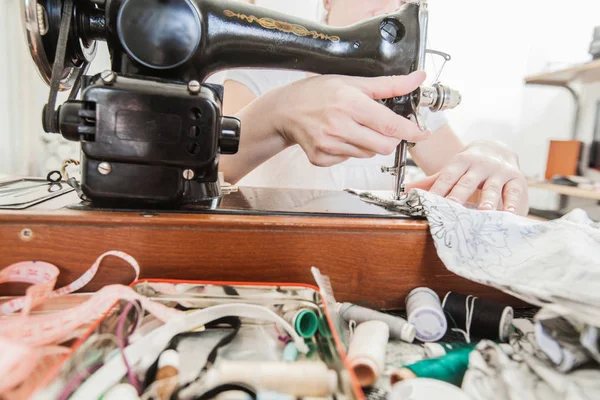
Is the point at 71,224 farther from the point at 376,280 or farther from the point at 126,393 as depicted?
the point at 376,280

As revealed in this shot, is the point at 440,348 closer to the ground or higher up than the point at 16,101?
closer to the ground

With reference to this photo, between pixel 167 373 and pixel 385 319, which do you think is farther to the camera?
pixel 385 319

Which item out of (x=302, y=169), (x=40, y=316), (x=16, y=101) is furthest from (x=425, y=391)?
(x=16, y=101)

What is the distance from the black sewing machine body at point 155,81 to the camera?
468 millimetres

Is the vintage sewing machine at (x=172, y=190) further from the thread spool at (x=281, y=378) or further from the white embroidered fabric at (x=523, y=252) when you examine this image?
the thread spool at (x=281, y=378)

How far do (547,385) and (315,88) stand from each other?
0.50 metres

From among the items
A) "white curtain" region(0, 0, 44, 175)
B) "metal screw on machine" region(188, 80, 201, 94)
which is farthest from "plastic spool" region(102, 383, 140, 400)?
"white curtain" region(0, 0, 44, 175)

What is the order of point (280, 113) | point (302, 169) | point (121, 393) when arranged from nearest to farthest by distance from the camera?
1. point (121, 393)
2. point (280, 113)
3. point (302, 169)

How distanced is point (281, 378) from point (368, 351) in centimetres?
11

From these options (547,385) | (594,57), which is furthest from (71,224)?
(594,57)

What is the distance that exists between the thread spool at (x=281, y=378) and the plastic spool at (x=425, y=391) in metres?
0.07

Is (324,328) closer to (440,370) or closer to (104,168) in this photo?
(440,370)

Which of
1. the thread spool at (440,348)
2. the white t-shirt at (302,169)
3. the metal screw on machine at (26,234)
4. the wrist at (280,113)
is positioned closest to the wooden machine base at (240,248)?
the metal screw on machine at (26,234)

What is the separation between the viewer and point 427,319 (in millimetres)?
417
